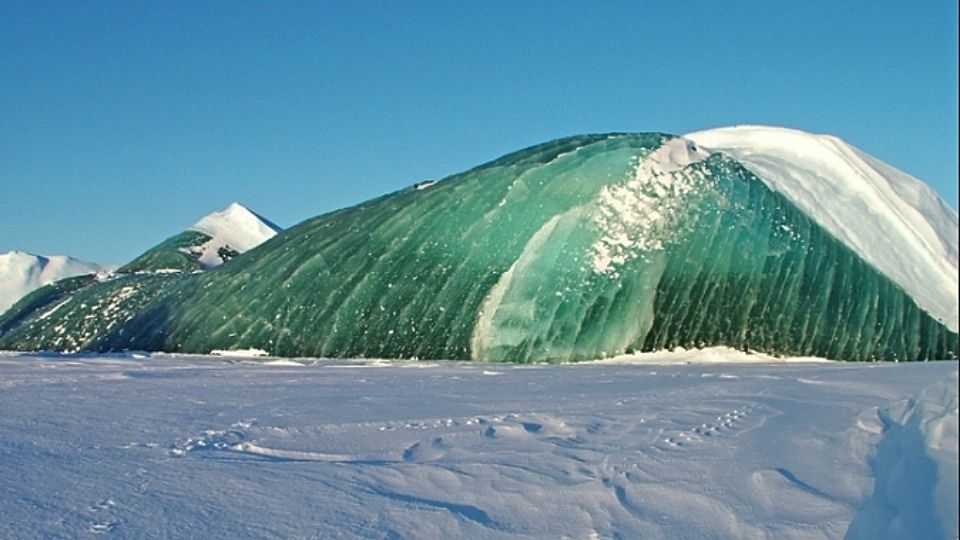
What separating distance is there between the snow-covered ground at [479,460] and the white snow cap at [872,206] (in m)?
3.46

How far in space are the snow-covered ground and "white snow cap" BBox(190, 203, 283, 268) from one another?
13.9 meters

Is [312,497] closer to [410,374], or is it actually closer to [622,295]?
[410,374]

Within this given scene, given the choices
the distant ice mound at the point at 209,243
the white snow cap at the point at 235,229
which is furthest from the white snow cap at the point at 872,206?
the white snow cap at the point at 235,229

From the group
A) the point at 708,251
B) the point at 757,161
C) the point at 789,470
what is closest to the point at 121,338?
the point at 708,251

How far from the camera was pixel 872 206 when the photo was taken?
9289 mm

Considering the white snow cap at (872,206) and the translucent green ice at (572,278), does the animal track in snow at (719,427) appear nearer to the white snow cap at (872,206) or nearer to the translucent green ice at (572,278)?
the translucent green ice at (572,278)

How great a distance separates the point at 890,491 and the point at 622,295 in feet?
21.9

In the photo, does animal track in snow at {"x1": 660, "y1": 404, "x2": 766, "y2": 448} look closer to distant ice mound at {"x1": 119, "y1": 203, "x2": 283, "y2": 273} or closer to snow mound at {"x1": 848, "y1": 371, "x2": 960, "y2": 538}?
snow mound at {"x1": 848, "y1": 371, "x2": 960, "y2": 538}

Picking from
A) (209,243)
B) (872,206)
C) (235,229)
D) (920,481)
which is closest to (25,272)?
(235,229)

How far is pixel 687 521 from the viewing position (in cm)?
288

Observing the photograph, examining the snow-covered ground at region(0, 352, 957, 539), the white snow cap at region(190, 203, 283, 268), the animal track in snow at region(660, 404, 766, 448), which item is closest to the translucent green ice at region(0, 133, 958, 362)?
the snow-covered ground at region(0, 352, 957, 539)

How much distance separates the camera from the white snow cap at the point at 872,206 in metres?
8.63

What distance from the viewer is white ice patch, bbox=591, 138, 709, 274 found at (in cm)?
891

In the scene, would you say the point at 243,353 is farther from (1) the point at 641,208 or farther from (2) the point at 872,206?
(2) the point at 872,206
